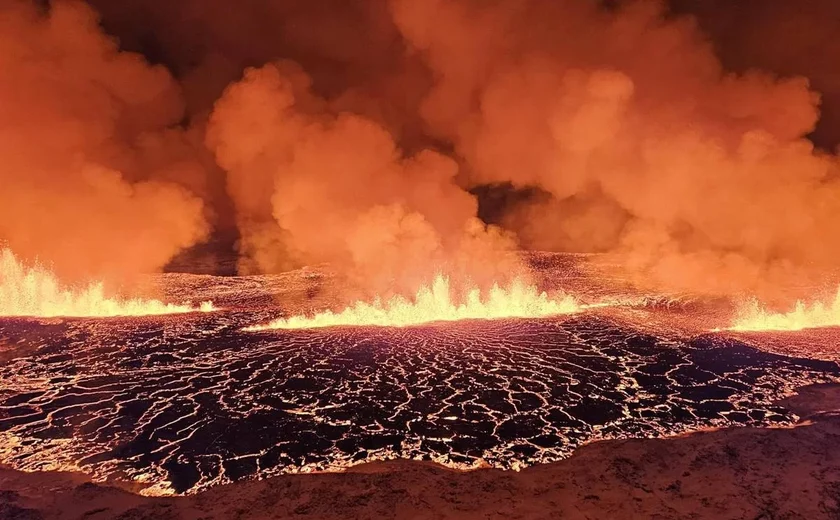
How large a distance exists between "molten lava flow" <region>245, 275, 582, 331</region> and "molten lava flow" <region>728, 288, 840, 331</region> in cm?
709

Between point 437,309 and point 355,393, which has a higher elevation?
point 437,309

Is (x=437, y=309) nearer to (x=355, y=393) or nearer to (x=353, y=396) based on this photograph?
(x=355, y=393)

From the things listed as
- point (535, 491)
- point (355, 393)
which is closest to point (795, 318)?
point (535, 491)

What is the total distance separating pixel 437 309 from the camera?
22.9m

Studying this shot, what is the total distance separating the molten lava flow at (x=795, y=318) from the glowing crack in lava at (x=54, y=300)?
2536 cm

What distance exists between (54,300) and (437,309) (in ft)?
66.8

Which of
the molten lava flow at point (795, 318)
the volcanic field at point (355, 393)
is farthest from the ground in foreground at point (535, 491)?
the molten lava flow at point (795, 318)

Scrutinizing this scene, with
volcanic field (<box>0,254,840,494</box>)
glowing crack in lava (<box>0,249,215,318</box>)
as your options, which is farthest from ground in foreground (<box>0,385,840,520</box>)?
glowing crack in lava (<box>0,249,215,318</box>)

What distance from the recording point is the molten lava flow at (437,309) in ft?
68.8

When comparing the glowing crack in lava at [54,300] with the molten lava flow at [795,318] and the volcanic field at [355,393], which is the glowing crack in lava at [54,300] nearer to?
the volcanic field at [355,393]

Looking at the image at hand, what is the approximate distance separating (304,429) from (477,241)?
78.4 ft

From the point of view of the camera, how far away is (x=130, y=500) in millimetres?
7238

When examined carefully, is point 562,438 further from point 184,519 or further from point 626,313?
point 626,313

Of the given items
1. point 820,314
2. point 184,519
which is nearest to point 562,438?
point 184,519
